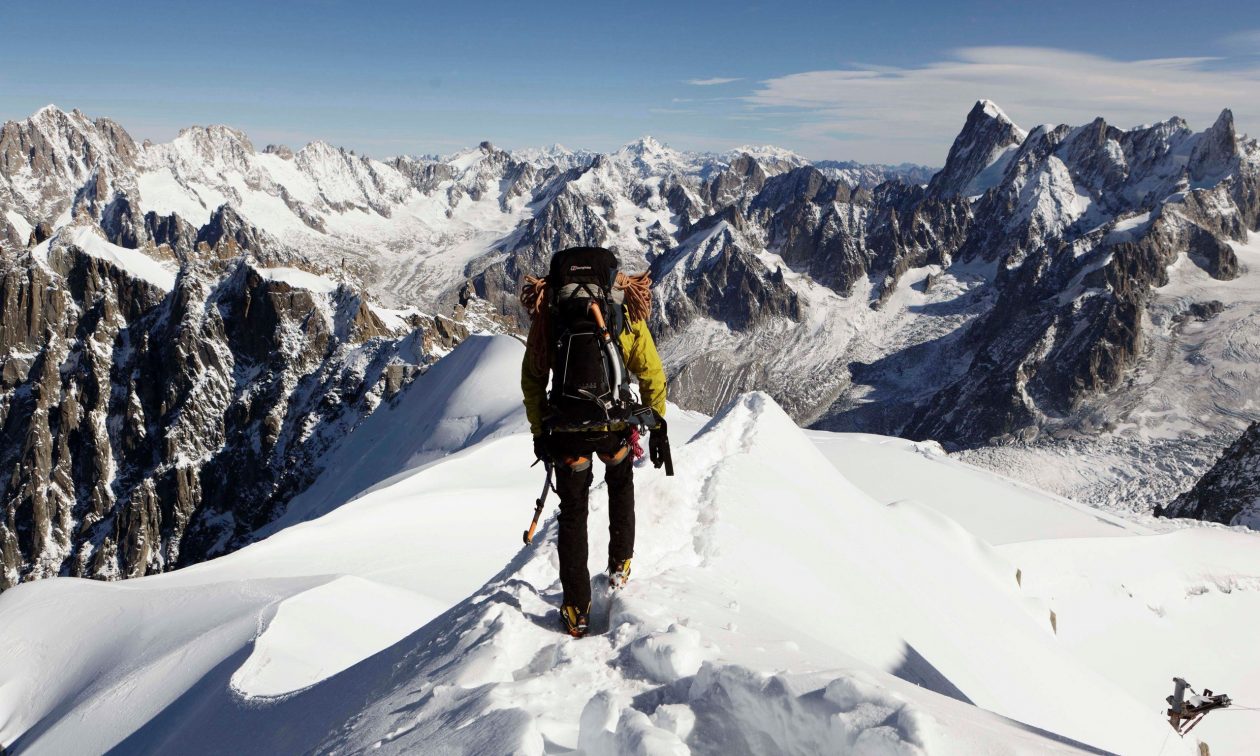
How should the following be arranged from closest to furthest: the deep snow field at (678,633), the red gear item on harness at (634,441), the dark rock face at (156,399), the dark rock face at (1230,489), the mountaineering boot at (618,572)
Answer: the deep snow field at (678,633) < the red gear item on harness at (634,441) < the mountaineering boot at (618,572) < the dark rock face at (1230,489) < the dark rock face at (156,399)

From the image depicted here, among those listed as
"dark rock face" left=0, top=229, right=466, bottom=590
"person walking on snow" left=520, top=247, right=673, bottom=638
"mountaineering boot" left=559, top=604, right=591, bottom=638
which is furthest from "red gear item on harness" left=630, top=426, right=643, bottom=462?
"dark rock face" left=0, top=229, right=466, bottom=590

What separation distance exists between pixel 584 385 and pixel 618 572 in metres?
2.23

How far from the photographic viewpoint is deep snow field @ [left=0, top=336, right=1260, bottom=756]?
17.5ft

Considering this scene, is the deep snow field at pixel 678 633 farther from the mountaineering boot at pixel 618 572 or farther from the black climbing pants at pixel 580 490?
the black climbing pants at pixel 580 490

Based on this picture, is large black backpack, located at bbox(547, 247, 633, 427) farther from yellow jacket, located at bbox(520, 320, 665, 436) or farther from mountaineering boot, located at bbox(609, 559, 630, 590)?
mountaineering boot, located at bbox(609, 559, 630, 590)

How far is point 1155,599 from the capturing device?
20.9 meters

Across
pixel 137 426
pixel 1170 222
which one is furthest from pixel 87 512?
pixel 1170 222

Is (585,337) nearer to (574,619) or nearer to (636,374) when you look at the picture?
(636,374)

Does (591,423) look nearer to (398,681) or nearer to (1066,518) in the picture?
(398,681)

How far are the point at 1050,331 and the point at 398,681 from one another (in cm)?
20734

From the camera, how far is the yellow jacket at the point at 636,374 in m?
7.51

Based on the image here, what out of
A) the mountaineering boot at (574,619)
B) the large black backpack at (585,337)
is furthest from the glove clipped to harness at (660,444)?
the mountaineering boot at (574,619)

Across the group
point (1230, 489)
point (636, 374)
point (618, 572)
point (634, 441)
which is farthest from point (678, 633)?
point (1230, 489)

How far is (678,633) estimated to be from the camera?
20.1ft
